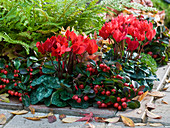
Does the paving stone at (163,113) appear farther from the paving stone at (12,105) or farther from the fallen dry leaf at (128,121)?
the paving stone at (12,105)

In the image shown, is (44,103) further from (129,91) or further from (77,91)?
(129,91)

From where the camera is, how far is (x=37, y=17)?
2947 millimetres

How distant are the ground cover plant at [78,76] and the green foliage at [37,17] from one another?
1.25ft

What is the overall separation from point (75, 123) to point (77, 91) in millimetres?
362

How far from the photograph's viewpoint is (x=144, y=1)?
6281 mm

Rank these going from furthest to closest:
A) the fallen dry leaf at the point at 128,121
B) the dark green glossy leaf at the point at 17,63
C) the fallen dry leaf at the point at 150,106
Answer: the dark green glossy leaf at the point at 17,63 < the fallen dry leaf at the point at 150,106 < the fallen dry leaf at the point at 128,121

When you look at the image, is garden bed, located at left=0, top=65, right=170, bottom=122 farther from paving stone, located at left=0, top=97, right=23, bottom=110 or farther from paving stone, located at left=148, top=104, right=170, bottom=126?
paving stone, located at left=148, top=104, right=170, bottom=126

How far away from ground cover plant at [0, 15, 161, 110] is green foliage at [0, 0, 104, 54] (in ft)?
1.25

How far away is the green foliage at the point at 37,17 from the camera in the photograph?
2.68 metres

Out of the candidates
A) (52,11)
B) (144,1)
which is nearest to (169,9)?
(144,1)

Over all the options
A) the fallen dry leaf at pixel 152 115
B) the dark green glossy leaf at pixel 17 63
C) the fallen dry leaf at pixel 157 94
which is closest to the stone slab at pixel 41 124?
the fallen dry leaf at pixel 152 115

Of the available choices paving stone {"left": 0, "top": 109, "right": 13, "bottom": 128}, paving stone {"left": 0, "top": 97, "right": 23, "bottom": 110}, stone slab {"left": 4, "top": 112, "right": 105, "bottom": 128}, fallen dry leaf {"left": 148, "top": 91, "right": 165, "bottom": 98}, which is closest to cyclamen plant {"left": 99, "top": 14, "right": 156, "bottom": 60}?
fallen dry leaf {"left": 148, "top": 91, "right": 165, "bottom": 98}

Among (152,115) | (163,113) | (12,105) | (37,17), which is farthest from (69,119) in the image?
(37,17)

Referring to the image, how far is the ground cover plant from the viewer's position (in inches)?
83.8
